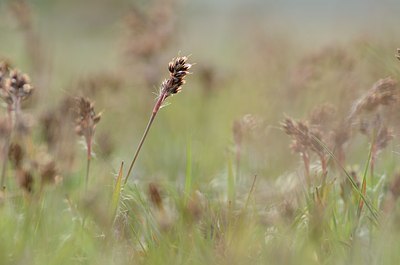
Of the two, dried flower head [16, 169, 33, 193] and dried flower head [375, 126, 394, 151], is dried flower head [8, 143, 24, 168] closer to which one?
dried flower head [16, 169, 33, 193]

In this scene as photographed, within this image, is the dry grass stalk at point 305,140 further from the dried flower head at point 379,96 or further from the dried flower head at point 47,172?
the dried flower head at point 47,172

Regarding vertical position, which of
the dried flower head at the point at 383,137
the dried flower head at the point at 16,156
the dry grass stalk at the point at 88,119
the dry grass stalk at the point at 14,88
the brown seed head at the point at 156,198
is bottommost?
the brown seed head at the point at 156,198

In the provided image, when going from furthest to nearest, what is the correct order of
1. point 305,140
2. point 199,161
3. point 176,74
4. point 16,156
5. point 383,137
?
point 199,161 → point 16,156 → point 383,137 → point 305,140 → point 176,74

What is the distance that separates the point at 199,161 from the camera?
2.44 meters

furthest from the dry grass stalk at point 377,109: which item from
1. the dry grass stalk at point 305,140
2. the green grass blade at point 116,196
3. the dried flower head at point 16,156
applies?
the dried flower head at point 16,156

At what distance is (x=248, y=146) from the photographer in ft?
8.48

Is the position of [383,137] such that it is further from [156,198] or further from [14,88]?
[14,88]

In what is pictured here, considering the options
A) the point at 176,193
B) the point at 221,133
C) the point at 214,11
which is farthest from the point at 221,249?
the point at 214,11

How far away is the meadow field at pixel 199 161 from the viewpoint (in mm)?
1628

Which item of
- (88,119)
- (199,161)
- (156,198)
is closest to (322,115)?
(199,161)

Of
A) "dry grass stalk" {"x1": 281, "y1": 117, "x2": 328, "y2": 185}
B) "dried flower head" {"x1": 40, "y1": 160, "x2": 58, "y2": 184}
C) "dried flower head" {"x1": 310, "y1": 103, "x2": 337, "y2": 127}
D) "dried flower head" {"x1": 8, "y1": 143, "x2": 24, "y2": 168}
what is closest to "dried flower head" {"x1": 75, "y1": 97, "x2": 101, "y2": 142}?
"dried flower head" {"x1": 40, "y1": 160, "x2": 58, "y2": 184}

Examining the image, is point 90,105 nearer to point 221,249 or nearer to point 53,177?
point 53,177

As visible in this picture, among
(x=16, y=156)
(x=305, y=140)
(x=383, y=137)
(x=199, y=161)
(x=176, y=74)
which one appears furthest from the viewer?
(x=199, y=161)

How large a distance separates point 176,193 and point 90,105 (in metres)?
0.36
